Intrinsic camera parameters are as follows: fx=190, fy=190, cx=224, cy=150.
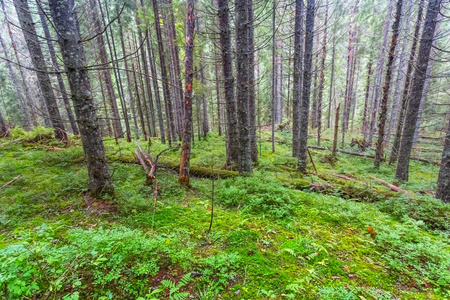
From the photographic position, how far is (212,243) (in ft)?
10.7

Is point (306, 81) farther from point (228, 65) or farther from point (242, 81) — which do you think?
point (242, 81)

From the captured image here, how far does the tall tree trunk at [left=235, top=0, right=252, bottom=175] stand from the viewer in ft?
19.0

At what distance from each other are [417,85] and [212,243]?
10551 mm

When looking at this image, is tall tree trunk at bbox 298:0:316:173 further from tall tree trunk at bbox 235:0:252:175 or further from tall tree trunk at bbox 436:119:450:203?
tall tree trunk at bbox 436:119:450:203

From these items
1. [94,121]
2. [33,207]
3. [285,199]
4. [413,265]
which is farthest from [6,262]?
[413,265]

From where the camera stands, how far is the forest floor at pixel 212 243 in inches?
88.7

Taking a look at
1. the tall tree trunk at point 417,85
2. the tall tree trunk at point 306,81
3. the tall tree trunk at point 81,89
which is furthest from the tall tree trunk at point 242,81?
the tall tree trunk at point 417,85

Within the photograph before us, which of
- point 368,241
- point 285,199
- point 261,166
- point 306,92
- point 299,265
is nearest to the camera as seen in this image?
point 299,265

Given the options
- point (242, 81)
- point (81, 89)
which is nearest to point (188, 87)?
point (242, 81)

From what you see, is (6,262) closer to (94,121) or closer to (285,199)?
(94,121)

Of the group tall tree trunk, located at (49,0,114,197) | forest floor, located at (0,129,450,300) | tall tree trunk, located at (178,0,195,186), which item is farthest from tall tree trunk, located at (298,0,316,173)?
tall tree trunk, located at (49,0,114,197)

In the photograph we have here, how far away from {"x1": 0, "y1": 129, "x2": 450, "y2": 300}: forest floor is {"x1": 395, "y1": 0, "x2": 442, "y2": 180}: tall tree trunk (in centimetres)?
426

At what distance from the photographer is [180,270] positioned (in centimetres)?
258

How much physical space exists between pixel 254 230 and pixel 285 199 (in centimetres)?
167
